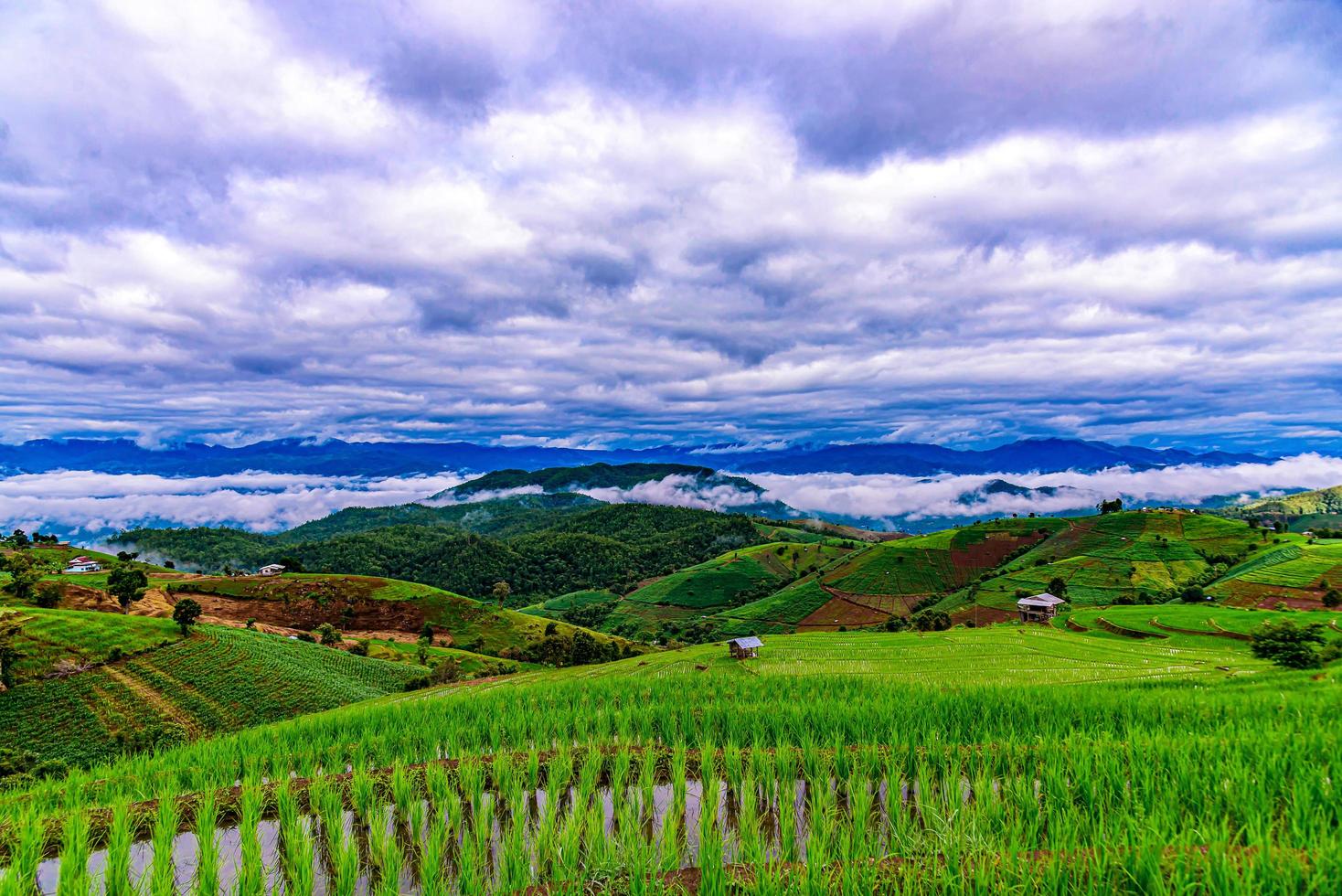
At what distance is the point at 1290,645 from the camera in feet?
89.7

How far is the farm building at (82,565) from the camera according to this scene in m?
150

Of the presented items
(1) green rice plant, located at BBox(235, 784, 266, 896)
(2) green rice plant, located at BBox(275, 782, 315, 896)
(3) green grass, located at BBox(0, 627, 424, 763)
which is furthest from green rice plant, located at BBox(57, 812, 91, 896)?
(3) green grass, located at BBox(0, 627, 424, 763)

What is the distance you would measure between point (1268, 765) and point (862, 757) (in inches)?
224

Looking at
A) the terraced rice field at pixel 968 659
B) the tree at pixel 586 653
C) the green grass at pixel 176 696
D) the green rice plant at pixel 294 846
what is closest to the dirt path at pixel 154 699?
the green grass at pixel 176 696

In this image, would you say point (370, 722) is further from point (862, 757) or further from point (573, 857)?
point (862, 757)

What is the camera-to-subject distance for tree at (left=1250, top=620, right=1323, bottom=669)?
26391mm

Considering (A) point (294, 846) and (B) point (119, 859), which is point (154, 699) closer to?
(B) point (119, 859)

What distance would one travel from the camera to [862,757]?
10.5 meters

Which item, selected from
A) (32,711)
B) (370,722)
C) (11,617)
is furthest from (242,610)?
(370,722)

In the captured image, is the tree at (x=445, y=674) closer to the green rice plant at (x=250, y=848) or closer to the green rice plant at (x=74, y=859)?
the green rice plant at (x=250, y=848)

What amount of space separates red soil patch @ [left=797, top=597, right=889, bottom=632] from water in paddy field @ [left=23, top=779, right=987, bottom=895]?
165 meters

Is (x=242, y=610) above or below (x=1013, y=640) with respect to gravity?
below

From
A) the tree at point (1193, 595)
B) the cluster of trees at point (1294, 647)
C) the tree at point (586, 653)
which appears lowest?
the tree at point (586, 653)

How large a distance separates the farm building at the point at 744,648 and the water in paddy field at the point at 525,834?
124 ft
